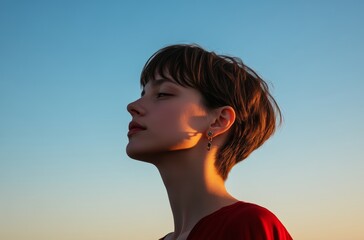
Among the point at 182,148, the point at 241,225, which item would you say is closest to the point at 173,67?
the point at 182,148

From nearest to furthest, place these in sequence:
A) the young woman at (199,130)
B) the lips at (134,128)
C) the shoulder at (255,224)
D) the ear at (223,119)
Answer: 1. the shoulder at (255,224)
2. the young woman at (199,130)
3. the lips at (134,128)
4. the ear at (223,119)

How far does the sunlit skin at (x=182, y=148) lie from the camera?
9.85 feet

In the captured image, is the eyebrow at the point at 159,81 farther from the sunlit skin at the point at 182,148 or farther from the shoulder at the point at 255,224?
the shoulder at the point at 255,224

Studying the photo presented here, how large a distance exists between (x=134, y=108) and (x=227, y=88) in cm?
69

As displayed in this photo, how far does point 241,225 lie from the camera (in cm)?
258

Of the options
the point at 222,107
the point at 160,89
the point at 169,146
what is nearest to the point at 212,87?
the point at 222,107

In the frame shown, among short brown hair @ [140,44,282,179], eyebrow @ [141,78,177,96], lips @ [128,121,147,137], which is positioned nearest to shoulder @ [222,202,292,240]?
short brown hair @ [140,44,282,179]

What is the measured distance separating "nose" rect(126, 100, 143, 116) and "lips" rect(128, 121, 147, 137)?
0.25 ft

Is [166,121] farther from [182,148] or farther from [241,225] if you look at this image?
[241,225]

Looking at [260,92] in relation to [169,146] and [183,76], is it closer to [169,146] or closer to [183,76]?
[183,76]

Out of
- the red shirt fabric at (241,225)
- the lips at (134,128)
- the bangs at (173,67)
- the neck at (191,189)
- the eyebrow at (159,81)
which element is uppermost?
the bangs at (173,67)

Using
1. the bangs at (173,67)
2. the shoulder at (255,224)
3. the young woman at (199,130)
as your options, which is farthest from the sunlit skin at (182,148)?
the shoulder at (255,224)

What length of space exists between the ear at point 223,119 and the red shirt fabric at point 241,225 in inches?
22.7

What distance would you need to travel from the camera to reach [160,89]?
3252mm
